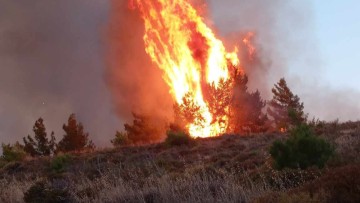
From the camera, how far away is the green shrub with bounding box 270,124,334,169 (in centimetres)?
1175

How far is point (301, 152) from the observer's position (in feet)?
39.5

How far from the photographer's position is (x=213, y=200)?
8273 mm

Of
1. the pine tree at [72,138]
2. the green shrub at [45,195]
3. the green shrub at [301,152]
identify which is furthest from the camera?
the pine tree at [72,138]

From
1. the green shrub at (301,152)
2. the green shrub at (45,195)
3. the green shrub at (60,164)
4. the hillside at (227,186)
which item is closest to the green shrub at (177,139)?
the green shrub at (60,164)

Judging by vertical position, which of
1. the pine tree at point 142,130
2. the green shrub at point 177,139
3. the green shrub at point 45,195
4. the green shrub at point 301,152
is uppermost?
the pine tree at point 142,130

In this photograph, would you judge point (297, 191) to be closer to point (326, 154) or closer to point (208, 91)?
point (326, 154)

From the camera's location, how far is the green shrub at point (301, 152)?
38.5 ft

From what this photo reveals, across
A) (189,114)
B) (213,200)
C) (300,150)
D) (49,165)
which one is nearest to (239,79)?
(189,114)

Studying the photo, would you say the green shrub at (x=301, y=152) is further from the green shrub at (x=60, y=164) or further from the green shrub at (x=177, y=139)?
the green shrub at (x=177, y=139)

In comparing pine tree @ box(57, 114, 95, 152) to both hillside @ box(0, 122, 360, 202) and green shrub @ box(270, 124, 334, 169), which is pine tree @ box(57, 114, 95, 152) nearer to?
hillside @ box(0, 122, 360, 202)

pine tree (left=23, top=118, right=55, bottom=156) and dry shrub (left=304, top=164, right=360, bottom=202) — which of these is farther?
pine tree (left=23, top=118, right=55, bottom=156)

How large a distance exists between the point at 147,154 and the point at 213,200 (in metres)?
18.6

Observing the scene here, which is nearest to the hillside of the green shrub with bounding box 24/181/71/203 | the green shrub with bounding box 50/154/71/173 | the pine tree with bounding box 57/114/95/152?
the green shrub with bounding box 24/181/71/203

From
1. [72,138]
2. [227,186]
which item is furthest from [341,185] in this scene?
[72,138]
